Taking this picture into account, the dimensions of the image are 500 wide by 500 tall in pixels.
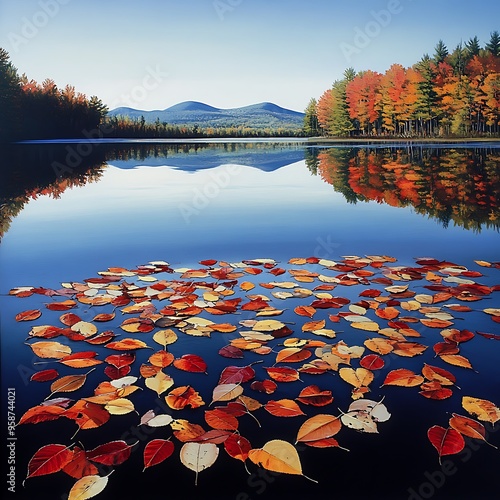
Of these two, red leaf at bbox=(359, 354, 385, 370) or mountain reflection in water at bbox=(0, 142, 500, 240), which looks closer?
red leaf at bbox=(359, 354, 385, 370)

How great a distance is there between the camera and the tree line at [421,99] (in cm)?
2027

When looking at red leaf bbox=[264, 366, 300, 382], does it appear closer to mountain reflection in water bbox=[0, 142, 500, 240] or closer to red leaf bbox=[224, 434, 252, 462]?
red leaf bbox=[224, 434, 252, 462]

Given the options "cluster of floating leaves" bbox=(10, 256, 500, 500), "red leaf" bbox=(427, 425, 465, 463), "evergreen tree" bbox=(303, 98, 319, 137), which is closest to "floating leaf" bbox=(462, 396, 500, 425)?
"cluster of floating leaves" bbox=(10, 256, 500, 500)

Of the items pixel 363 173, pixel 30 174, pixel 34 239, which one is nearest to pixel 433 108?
pixel 363 173

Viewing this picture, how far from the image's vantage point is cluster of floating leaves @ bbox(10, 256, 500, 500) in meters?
1.43

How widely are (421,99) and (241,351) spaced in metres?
23.5

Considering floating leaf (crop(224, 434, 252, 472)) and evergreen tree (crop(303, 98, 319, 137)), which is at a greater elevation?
evergreen tree (crop(303, 98, 319, 137))

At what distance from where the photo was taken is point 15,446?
1.47 meters

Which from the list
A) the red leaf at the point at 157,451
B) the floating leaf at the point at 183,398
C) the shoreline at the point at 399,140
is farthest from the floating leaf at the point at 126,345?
the shoreline at the point at 399,140

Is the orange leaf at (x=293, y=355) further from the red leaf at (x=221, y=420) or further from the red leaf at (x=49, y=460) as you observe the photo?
the red leaf at (x=49, y=460)

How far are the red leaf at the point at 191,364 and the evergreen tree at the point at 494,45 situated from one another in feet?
75.3

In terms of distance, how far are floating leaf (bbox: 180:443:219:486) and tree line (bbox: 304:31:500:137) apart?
20.3 meters

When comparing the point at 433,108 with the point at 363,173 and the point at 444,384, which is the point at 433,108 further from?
the point at 444,384

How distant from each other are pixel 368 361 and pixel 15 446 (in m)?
1.14
